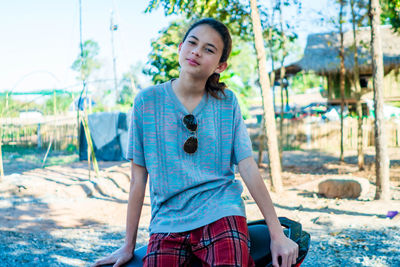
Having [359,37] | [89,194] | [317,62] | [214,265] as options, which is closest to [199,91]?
[214,265]

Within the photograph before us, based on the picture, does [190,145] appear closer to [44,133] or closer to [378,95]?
[378,95]

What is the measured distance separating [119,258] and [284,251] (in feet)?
2.09

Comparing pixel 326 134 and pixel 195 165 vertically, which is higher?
pixel 195 165

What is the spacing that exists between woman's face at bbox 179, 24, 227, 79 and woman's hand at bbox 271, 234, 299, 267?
0.73 m

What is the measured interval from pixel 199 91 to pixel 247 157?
35 cm

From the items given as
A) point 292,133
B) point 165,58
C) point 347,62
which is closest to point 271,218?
point 165,58

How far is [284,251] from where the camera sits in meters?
1.41

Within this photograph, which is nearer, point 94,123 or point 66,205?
point 66,205

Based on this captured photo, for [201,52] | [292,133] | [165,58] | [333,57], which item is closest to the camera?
[201,52]

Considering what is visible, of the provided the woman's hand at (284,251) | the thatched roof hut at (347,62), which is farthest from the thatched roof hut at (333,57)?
the woman's hand at (284,251)

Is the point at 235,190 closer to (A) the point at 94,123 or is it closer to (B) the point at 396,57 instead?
(A) the point at 94,123

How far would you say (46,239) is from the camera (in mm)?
4711

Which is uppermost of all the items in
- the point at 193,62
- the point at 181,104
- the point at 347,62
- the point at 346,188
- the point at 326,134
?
the point at 347,62

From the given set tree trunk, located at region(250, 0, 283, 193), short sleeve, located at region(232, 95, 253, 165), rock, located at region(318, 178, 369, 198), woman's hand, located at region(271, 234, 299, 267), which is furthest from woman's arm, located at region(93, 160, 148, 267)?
rock, located at region(318, 178, 369, 198)
